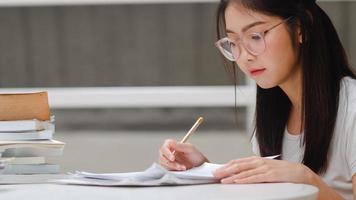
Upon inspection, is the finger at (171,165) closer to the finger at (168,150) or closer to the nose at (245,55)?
the finger at (168,150)

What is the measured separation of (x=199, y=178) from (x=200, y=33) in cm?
281

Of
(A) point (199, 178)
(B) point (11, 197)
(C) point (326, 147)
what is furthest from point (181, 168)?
(B) point (11, 197)

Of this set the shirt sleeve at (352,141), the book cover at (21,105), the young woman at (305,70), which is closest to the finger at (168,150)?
the young woman at (305,70)

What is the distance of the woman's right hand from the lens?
169 cm

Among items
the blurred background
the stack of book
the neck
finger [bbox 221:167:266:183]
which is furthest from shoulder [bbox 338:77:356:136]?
the blurred background

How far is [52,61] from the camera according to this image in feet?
14.3

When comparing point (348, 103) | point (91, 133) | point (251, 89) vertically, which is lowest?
point (91, 133)

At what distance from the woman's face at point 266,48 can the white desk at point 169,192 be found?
37 centimetres

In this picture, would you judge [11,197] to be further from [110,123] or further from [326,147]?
[110,123]

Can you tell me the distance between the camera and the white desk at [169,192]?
50.8 inches

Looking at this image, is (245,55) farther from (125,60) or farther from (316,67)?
(125,60)

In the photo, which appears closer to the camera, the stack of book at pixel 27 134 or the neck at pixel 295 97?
the stack of book at pixel 27 134

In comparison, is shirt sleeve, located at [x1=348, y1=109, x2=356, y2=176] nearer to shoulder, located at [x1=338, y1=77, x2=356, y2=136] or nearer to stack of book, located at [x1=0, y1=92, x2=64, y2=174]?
shoulder, located at [x1=338, y1=77, x2=356, y2=136]

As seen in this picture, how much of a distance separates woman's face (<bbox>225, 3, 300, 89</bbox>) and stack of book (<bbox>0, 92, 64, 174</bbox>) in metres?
0.45
